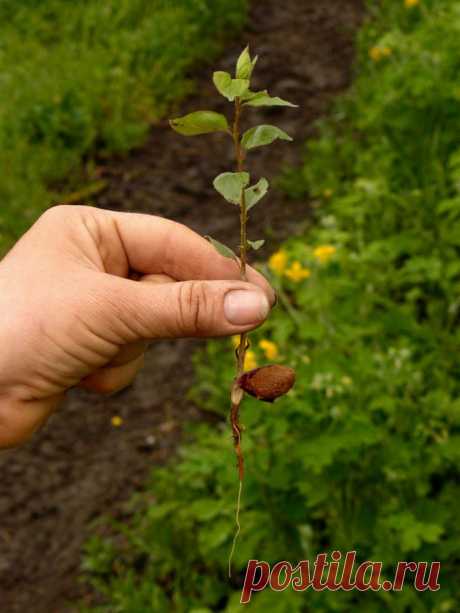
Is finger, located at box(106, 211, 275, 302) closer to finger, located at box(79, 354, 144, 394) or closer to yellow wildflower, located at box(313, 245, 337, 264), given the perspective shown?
finger, located at box(79, 354, 144, 394)

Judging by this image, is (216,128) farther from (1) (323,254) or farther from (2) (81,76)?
(2) (81,76)

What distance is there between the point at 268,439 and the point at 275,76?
4374 mm

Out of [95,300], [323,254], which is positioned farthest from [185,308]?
[323,254]

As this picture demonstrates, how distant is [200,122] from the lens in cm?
122

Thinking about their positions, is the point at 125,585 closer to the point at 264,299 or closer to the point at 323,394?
the point at 323,394

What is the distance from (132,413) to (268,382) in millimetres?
2487

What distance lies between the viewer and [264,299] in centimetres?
149

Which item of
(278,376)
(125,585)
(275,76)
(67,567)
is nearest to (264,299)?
(278,376)

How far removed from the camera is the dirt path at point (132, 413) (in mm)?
3174

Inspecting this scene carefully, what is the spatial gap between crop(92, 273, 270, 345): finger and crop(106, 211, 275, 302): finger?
8.4 inches

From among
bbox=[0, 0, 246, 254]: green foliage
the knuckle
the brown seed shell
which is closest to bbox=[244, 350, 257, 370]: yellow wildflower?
the knuckle

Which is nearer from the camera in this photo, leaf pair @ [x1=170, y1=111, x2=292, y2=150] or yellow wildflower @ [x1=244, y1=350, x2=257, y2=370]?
leaf pair @ [x1=170, y1=111, x2=292, y2=150]

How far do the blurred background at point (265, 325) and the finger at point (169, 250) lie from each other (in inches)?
10.5

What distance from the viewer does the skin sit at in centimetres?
156
